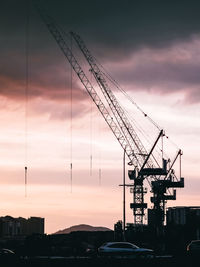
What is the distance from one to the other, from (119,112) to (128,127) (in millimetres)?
6009

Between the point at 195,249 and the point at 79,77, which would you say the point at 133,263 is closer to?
the point at 195,249

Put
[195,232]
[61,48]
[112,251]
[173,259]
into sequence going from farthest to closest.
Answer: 1. [195,232]
2. [61,48]
3. [112,251]
4. [173,259]

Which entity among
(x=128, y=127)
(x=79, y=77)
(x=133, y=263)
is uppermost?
(x=79, y=77)

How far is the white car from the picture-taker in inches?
3044

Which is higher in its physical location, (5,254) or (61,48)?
(61,48)

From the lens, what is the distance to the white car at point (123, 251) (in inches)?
3044

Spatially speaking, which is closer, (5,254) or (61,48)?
(5,254)

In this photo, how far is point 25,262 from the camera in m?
65.6

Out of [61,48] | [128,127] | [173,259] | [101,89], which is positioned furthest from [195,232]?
[173,259]

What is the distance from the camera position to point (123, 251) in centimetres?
7762

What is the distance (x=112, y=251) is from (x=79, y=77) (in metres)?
116

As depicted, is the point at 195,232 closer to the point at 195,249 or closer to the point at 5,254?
the point at 195,249

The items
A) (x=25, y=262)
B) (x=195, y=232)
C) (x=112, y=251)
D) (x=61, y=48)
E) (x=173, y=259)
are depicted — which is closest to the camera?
(x=25, y=262)

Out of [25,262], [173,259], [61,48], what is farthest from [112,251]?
[61,48]
